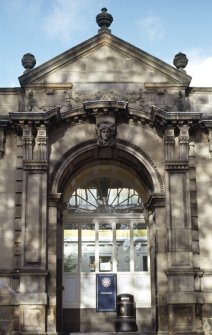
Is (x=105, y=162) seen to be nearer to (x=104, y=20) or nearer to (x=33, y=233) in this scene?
(x=33, y=233)

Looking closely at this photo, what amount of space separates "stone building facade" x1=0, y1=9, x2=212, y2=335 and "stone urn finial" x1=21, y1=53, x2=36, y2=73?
28mm

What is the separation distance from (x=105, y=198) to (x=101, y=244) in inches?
60.4

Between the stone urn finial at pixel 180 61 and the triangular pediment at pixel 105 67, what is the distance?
1.52 ft

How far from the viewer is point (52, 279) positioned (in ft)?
46.1

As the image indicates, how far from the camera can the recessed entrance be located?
57.5ft

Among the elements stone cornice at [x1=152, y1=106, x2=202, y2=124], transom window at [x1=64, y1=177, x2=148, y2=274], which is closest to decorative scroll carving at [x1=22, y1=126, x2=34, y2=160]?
stone cornice at [x1=152, y1=106, x2=202, y2=124]

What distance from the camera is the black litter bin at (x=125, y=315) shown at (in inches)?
617

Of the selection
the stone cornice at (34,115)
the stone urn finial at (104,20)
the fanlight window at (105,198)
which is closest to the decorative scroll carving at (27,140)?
the stone cornice at (34,115)

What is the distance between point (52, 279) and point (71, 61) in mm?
5868

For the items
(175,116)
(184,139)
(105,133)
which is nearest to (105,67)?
(105,133)

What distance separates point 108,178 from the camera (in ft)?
60.7

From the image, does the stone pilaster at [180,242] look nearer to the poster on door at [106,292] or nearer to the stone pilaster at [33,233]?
the stone pilaster at [33,233]

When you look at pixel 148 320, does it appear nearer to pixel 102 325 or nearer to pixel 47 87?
pixel 102 325

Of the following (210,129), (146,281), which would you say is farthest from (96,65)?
(146,281)
